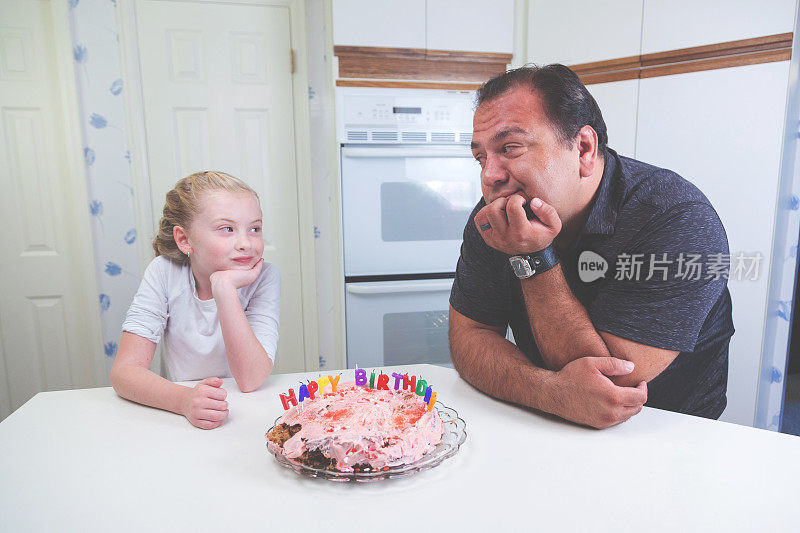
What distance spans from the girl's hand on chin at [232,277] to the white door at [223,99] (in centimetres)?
141

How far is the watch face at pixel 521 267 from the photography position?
0.91 meters

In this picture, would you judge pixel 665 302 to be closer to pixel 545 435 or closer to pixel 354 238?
pixel 545 435

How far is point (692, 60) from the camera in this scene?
5.98ft

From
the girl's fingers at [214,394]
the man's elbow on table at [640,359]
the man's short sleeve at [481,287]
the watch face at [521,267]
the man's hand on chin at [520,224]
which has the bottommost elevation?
the girl's fingers at [214,394]

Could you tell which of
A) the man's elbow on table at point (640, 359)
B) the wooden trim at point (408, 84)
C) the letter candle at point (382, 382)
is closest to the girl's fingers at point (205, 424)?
the letter candle at point (382, 382)

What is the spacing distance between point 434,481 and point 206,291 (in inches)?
33.0

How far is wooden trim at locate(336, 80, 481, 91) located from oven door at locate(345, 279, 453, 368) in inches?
32.6

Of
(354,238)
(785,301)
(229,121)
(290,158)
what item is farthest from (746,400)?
(229,121)

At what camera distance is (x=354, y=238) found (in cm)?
217

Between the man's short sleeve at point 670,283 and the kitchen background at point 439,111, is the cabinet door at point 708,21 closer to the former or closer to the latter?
the kitchen background at point 439,111

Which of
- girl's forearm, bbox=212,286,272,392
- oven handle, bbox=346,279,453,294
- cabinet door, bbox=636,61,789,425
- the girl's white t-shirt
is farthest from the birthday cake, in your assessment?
cabinet door, bbox=636,61,789,425

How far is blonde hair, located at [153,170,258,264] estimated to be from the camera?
1.19 metres

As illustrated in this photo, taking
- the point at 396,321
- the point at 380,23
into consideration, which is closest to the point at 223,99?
the point at 380,23

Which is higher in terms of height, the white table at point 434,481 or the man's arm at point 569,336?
the man's arm at point 569,336
